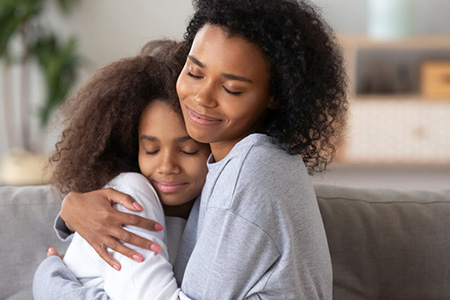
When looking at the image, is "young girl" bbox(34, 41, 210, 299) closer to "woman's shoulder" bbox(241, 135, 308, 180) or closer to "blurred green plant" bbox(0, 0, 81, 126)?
"woman's shoulder" bbox(241, 135, 308, 180)

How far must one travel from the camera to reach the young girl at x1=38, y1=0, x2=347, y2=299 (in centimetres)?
117

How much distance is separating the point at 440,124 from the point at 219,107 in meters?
3.67

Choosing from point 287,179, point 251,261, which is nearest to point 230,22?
point 287,179

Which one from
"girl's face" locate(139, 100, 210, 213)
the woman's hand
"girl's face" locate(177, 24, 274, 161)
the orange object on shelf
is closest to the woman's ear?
"girl's face" locate(177, 24, 274, 161)

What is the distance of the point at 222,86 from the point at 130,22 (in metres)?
3.88

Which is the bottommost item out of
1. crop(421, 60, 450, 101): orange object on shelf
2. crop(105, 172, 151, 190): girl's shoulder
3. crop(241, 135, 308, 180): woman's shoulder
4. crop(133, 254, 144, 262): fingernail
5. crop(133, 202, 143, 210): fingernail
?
crop(421, 60, 450, 101): orange object on shelf

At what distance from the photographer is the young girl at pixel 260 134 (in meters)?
1.17

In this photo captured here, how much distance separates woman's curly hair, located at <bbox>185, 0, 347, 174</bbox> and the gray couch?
0.39 metres

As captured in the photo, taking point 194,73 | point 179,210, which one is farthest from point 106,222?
point 194,73

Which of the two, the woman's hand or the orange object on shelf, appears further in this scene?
the orange object on shelf

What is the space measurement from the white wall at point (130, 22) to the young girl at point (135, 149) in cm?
345

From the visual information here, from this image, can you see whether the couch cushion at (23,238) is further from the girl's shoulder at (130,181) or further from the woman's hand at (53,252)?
the girl's shoulder at (130,181)

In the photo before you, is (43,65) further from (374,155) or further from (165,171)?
(165,171)

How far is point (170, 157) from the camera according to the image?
4.74ft
